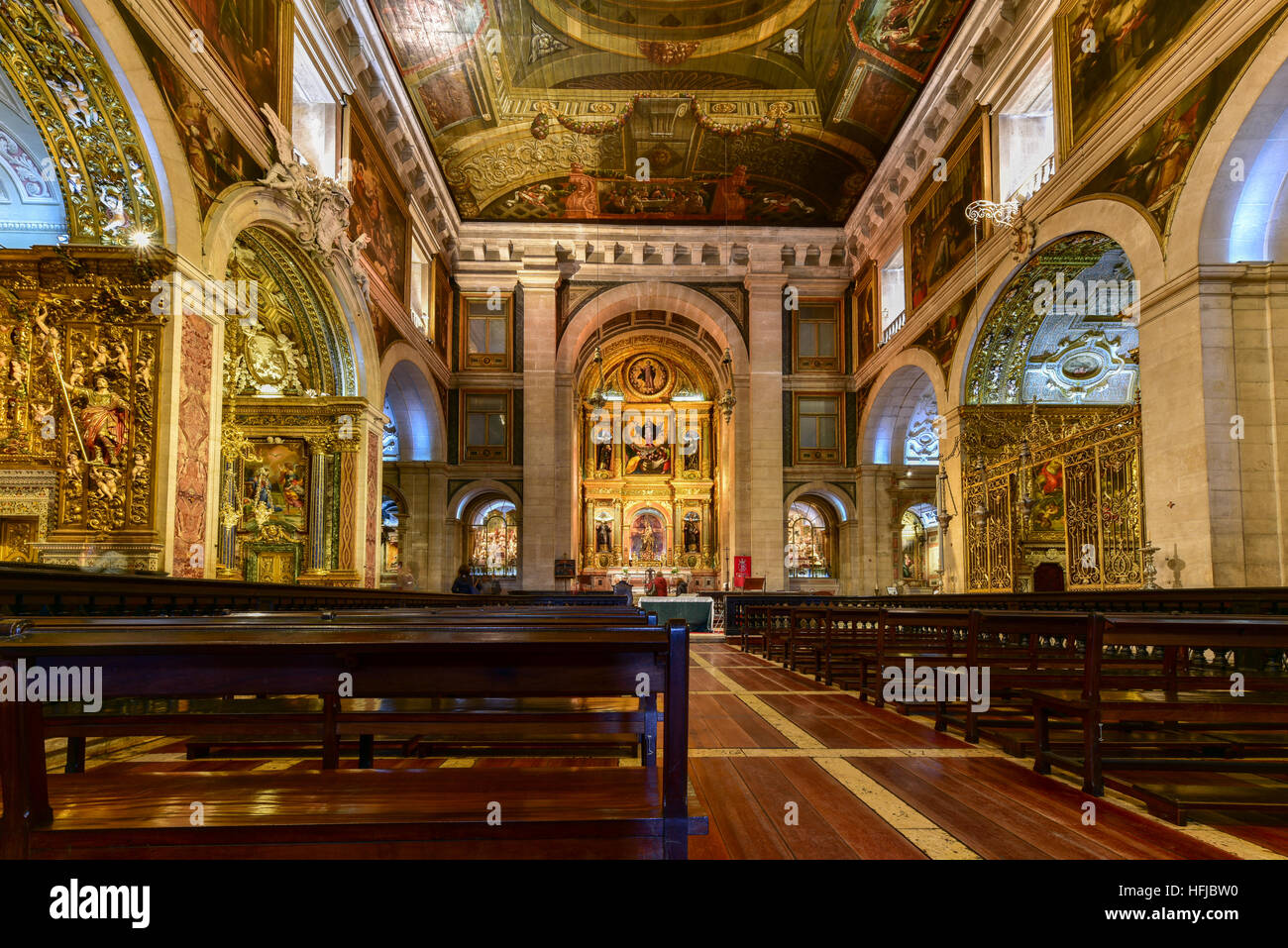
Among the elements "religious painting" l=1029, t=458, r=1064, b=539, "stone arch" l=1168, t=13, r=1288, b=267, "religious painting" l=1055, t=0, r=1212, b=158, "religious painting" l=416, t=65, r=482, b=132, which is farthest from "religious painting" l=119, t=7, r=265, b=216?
"religious painting" l=1029, t=458, r=1064, b=539

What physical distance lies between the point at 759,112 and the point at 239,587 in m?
13.9

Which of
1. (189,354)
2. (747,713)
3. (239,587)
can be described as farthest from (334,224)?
(747,713)

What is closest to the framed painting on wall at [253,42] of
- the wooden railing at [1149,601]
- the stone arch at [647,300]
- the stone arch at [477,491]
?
the wooden railing at [1149,601]

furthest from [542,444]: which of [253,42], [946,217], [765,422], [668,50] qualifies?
[253,42]

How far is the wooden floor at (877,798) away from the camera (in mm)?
2334

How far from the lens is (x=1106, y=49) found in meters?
8.99

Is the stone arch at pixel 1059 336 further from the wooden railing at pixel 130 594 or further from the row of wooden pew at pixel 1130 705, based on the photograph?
the wooden railing at pixel 130 594

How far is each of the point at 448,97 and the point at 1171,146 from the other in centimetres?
1183

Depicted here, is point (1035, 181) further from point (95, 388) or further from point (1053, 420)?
point (95, 388)

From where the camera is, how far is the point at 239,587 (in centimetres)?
599

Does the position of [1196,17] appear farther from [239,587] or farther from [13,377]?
[13,377]

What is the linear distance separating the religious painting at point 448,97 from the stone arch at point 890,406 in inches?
383

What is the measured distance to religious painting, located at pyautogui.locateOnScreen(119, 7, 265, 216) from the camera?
6.60 m

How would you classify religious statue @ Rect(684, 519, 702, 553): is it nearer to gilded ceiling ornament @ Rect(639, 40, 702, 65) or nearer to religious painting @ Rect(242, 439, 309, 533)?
gilded ceiling ornament @ Rect(639, 40, 702, 65)
